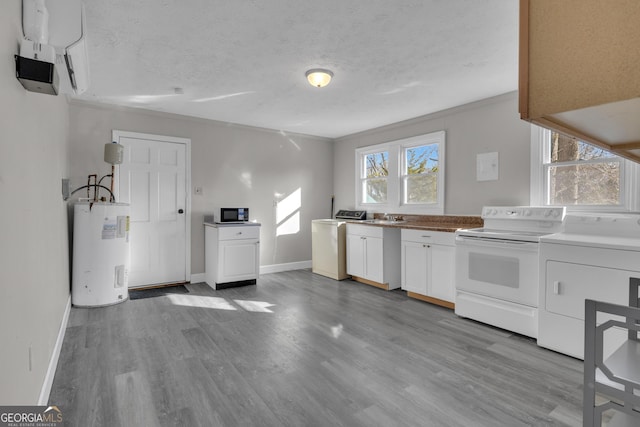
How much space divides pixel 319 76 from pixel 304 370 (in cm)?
249

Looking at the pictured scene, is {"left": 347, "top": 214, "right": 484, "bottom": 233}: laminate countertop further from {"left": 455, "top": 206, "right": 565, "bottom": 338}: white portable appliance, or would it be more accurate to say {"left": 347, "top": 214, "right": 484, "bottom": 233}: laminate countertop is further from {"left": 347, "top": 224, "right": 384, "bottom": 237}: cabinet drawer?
{"left": 455, "top": 206, "right": 565, "bottom": 338}: white portable appliance

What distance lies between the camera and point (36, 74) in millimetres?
1440

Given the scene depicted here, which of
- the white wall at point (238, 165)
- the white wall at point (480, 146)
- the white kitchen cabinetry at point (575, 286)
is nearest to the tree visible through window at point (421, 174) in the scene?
the white wall at point (480, 146)

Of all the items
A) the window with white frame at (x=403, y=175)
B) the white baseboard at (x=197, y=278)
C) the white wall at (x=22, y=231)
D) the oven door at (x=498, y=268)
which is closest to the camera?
the white wall at (x=22, y=231)

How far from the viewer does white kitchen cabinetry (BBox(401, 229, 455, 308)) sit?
3578 millimetres

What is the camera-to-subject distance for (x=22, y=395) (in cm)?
142

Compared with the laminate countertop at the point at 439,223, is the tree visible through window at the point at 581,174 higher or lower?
higher

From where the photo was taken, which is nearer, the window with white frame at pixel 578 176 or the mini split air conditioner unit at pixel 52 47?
the mini split air conditioner unit at pixel 52 47

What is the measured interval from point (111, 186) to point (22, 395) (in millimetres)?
3144

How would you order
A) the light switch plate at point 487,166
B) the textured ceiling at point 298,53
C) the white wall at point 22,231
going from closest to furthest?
the white wall at point 22,231 → the textured ceiling at point 298,53 → the light switch plate at point 487,166

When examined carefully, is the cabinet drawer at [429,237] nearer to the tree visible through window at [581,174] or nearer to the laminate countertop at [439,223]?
the laminate countertop at [439,223]

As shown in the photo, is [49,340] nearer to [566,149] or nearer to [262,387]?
[262,387]

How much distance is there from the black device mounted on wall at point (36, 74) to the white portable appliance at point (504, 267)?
3346mm

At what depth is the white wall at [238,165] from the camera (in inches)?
157
